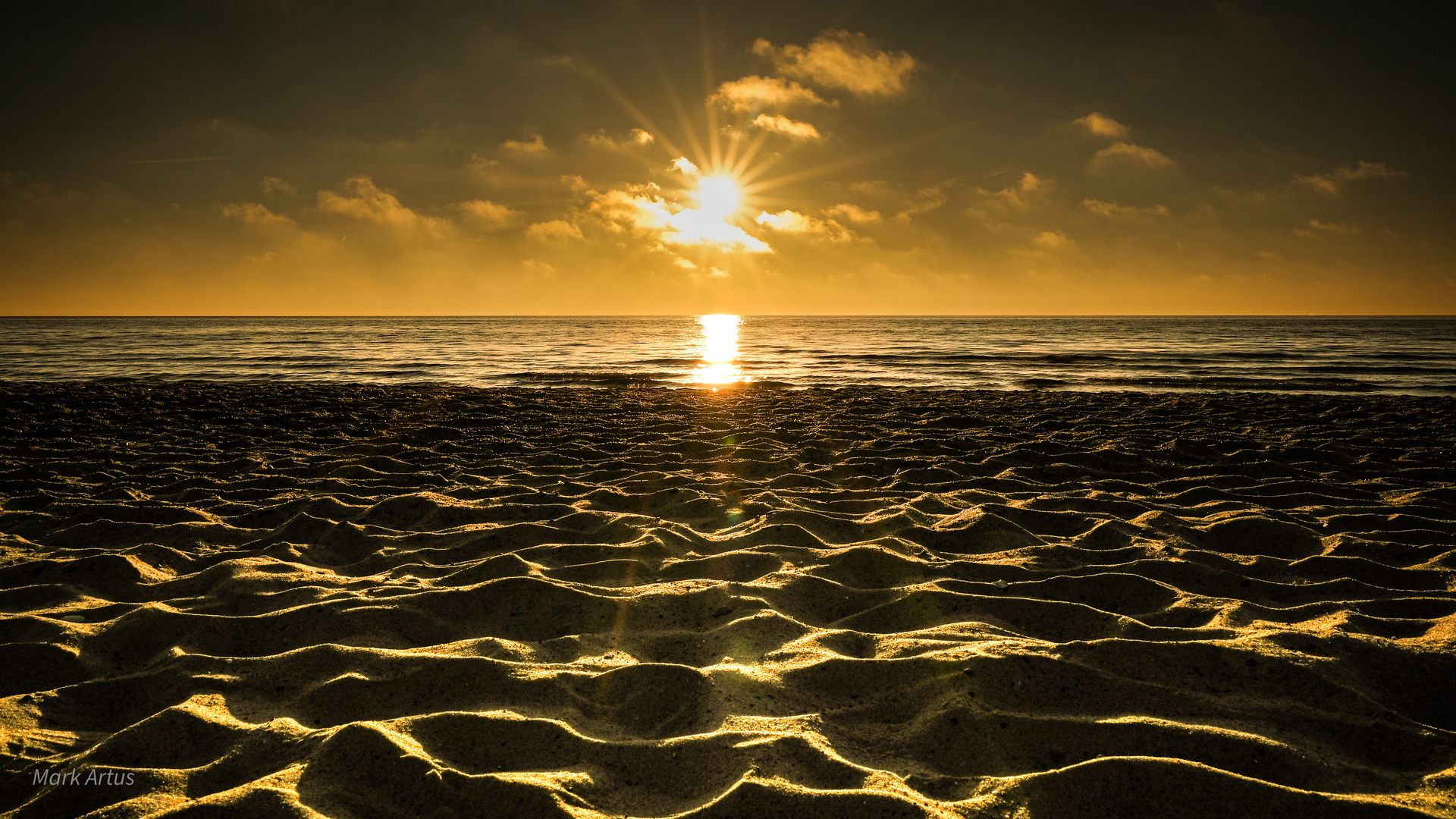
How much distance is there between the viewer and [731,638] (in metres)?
2.79

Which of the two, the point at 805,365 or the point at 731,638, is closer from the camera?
the point at 731,638

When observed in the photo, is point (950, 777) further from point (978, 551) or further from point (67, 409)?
point (67, 409)

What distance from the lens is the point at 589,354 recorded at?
977 inches

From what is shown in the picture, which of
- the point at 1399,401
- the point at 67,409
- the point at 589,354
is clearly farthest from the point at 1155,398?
the point at 589,354

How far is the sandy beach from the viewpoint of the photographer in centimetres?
187

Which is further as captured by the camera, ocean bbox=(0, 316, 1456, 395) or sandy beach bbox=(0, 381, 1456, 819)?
ocean bbox=(0, 316, 1456, 395)

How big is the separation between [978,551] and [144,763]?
3.68 meters

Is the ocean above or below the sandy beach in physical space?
above

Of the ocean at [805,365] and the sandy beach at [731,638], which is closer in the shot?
the sandy beach at [731,638]

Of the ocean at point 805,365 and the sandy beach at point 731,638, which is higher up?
the ocean at point 805,365

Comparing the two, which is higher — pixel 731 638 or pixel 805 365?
pixel 805 365

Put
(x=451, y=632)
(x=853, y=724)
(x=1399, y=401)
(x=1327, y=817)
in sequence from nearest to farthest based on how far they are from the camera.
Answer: (x=1327, y=817) < (x=853, y=724) < (x=451, y=632) < (x=1399, y=401)

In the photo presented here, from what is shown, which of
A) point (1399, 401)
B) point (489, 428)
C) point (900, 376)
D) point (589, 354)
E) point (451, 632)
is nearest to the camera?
point (451, 632)

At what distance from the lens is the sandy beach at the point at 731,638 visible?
1.87 m
